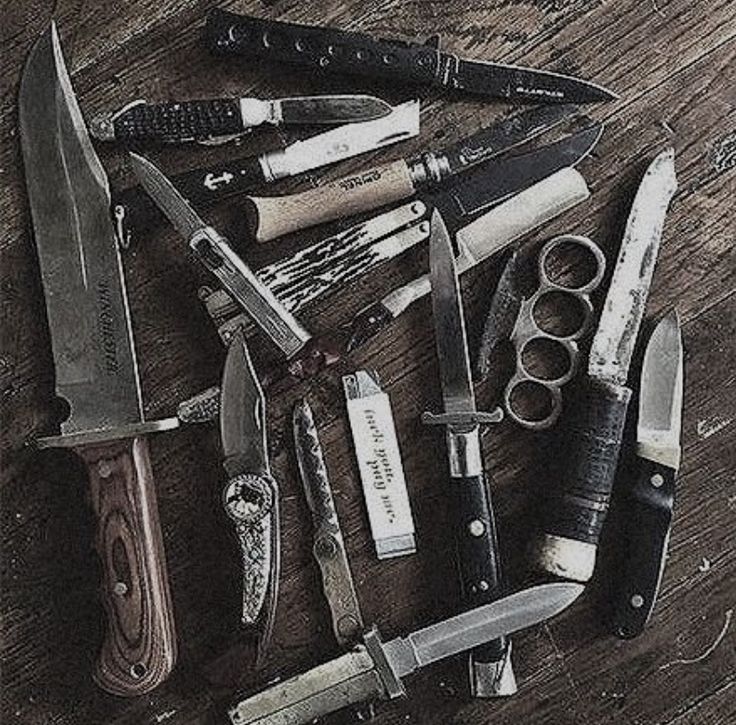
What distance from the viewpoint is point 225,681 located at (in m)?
1.50

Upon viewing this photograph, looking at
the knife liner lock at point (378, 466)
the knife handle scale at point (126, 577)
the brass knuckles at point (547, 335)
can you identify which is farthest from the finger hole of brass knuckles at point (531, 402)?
the knife handle scale at point (126, 577)

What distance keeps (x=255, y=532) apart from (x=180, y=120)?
34 centimetres

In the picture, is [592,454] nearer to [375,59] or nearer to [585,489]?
[585,489]

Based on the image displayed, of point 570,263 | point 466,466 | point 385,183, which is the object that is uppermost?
point 385,183

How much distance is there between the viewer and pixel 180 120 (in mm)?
1532

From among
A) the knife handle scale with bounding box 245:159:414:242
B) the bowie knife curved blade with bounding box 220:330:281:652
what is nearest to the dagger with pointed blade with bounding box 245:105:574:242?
the knife handle scale with bounding box 245:159:414:242

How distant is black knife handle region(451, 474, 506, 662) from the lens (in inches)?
58.9

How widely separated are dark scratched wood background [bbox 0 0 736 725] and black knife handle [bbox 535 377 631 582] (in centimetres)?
4

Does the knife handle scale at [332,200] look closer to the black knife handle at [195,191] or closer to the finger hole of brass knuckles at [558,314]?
the black knife handle at [195,191]

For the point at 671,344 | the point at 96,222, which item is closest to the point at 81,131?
the point at 96,222

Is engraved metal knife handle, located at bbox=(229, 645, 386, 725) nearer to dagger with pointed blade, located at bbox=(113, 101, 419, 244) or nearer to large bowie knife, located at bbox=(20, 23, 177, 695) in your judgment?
large bowie knife, located at bbox=(20, 23, 177, 695)

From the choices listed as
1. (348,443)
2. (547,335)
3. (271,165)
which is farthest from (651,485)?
(271,165)

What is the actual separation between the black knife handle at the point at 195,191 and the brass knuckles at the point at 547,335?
0.24 metres

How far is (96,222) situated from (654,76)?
1.58ft
